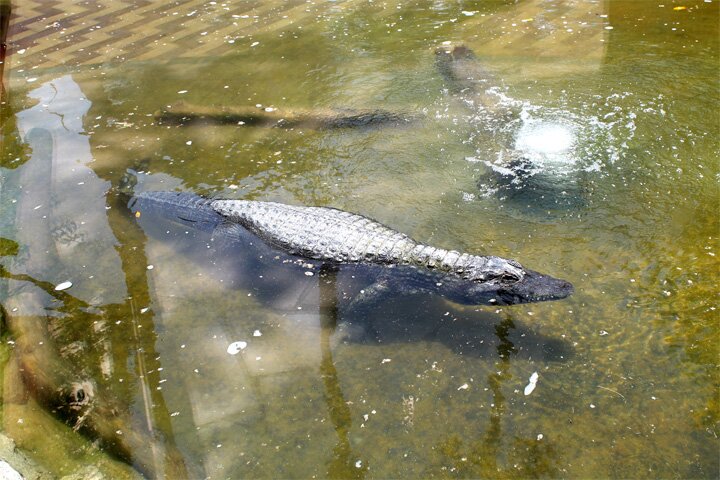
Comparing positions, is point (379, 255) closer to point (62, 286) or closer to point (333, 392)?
point (333, 392)

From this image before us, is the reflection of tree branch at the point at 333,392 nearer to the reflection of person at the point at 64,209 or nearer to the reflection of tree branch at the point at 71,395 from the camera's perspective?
the reflection of tree branch at the point at 71,395

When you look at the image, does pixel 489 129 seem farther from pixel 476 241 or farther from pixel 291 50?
pixel 291 50

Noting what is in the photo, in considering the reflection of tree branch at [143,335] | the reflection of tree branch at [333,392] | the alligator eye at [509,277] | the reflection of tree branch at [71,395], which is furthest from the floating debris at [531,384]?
the reflection of tree branch at [71,395]

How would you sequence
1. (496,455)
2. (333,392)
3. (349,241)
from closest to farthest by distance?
(496,455), (333,392), (349,241)

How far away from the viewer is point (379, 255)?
14.8 ft

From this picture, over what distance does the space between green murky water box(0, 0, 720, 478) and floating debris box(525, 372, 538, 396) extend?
0.06 metres

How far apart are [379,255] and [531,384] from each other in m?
1.53

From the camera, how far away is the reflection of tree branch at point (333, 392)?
3.24m

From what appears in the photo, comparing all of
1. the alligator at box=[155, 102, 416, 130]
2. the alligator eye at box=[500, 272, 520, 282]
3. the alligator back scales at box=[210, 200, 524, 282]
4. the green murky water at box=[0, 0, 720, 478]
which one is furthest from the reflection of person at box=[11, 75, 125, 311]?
the alligator eye at box=[500, 272, 520, 282]

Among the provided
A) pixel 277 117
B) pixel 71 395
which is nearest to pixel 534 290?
pixel 71 395

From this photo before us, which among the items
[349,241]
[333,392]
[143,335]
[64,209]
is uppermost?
[64,209]

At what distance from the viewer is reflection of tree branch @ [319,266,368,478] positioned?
324 centimetres

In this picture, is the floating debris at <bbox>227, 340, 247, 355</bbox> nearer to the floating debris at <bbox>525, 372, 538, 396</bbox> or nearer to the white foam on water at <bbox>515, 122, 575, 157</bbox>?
the floating debris at <bbox>525, 372, 538, 396</bbox>

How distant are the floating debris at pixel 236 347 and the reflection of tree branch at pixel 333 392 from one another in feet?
1.87
